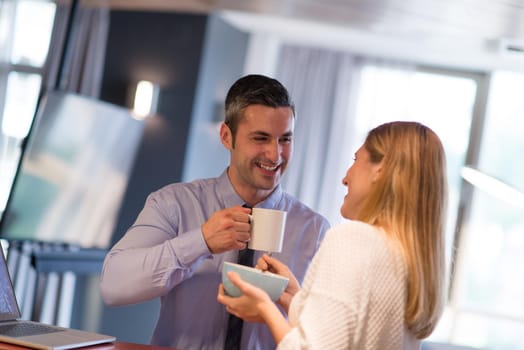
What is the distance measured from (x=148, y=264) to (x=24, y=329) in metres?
0.37

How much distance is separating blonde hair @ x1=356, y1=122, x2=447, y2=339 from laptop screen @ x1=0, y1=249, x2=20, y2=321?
90 centimetres

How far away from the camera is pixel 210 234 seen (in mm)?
2104

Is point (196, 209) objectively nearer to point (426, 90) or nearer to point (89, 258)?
point (89, 258)

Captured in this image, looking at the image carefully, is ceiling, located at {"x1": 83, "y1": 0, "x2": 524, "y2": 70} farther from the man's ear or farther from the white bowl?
the white bowl

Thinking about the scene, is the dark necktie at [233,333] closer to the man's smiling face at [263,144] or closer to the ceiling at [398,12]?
the man's smiling face at [263,144]

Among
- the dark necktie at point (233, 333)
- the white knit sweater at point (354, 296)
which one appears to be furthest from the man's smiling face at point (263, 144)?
the white knit sweater at point (354, 296)

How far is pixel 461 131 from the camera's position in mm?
6918

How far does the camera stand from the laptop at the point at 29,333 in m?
1.80

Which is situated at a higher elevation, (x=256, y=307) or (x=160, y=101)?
(x=160, y=101)

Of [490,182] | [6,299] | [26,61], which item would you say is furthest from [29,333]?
[26,61]

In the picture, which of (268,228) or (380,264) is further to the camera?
(268,228)

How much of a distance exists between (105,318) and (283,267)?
3.95 metres

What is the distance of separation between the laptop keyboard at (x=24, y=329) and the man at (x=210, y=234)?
0.82 ft

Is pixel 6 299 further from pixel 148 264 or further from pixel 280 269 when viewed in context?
pixel 280 269
